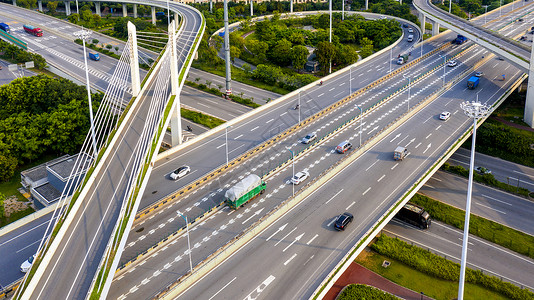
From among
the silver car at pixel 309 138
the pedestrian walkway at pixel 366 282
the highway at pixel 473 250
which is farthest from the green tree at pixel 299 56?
the pedestrian walkway at pixel 366 282

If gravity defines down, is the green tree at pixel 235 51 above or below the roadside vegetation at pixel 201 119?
above

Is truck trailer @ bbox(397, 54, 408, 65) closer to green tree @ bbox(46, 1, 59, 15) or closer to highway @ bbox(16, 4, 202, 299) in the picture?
highway @ bbox(16, 4, 202, 299)

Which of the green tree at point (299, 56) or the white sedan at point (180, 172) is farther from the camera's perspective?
the green tree at point (299, 56)

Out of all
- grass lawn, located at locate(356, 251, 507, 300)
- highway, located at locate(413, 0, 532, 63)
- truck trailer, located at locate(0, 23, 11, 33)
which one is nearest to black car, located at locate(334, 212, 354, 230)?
grass lawn, located at locate(356, 251, 507, 300)

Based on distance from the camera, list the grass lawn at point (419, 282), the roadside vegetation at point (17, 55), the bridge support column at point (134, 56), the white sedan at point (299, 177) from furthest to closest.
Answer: the roadside vegetation at point (17, 55)
the bridge support column at point (134, 56)
the white sedan at point (299, 177)
the grass lawn at point (419, 282)

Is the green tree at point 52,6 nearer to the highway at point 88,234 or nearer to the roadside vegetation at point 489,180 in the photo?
the highway at point 88,234

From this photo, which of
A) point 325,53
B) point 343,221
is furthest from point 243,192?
point 325,53

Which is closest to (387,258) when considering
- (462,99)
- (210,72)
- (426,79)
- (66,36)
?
(462,99)
